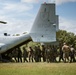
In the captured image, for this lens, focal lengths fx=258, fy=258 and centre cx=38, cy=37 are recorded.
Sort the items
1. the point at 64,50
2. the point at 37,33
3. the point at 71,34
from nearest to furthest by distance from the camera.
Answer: the point at 64,50
the point at 37,33
the point at 71,34

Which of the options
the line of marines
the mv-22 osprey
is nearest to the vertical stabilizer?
the mv-22 osprey

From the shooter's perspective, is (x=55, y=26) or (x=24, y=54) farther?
(x=24, y=54)

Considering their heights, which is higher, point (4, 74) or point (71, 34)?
point (4, 74)

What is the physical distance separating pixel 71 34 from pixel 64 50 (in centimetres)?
5415

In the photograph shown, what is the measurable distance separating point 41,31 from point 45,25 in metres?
0.66

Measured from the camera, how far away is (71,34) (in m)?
75.6

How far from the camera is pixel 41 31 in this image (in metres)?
23.5

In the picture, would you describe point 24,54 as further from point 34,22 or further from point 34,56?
point 34,22

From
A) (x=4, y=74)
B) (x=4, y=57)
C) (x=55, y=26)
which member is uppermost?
(x=55, y=26)

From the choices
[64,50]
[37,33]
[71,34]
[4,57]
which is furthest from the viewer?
[71,34]

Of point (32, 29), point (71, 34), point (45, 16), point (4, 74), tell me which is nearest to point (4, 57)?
point (32, 29)

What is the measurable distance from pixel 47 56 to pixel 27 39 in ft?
8.94

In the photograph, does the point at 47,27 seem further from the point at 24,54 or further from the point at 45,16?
the point at 24,54

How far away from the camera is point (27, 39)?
2389 centimetres
